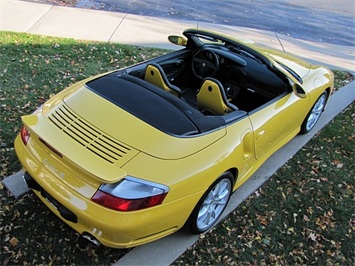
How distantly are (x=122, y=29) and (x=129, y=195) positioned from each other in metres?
5.50

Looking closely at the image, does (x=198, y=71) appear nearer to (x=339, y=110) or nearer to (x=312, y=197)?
(x=312, y=197)

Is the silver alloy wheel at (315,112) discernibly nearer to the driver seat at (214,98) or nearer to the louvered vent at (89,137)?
the driver seat at (214,98)

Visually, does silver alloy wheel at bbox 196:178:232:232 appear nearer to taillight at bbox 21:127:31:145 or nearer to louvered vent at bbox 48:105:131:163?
louvered vent at bbox 48:105:131:163

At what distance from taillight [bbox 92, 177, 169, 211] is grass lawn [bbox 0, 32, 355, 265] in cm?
72

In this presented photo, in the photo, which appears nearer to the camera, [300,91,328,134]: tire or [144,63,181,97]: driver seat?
[144,63,181,97]: driver seat

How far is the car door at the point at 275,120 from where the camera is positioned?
340cm

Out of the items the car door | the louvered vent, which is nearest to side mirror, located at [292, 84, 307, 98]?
the car door

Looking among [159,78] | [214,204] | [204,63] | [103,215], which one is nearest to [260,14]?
[204,63]

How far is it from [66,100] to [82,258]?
1.30 m

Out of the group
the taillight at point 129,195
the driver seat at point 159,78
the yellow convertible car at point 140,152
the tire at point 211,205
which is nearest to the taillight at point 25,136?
the yellow convertible car at point 140,152

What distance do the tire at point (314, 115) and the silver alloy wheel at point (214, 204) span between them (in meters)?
1.87

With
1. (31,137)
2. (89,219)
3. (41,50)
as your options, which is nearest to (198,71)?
(31,137)

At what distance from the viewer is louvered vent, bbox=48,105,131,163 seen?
260cm

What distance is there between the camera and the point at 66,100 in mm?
3076
